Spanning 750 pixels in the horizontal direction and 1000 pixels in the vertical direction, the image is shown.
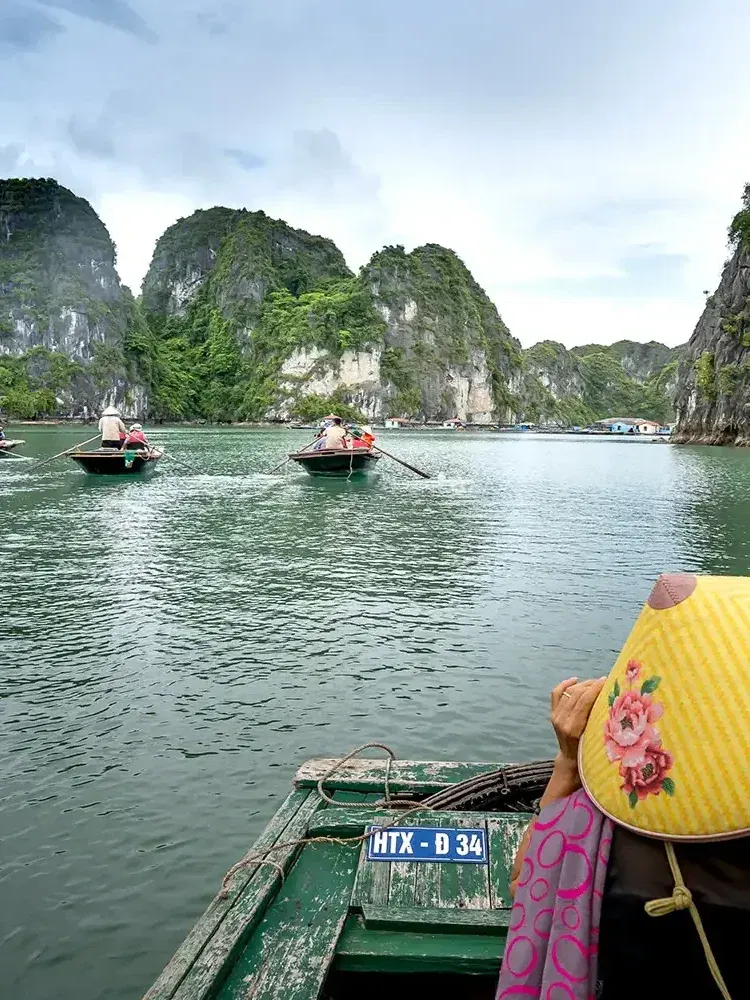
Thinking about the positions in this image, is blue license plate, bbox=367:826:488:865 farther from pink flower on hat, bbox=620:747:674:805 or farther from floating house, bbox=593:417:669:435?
floating house, bbox=593:417:669:435

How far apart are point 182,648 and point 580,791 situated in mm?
7199

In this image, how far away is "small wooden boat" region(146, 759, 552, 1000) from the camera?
2396 mm

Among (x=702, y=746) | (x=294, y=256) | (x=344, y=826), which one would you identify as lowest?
(x=344, y=826)

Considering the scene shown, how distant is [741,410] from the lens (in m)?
59.0

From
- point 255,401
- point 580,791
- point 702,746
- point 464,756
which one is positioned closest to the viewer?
point 702,746

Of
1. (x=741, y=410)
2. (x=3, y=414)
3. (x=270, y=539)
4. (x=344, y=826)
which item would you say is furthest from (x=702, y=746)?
(x=3, y=414)

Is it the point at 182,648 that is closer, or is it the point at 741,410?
the point at 182,648

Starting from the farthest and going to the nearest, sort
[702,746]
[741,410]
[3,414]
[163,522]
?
[3,414]
[741,410]
[163,522]
[702,746]

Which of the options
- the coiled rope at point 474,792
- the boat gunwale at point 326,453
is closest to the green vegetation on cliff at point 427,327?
the boat gunwale at point 326,453

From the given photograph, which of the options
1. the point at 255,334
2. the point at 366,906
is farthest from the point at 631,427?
the point at 366,906

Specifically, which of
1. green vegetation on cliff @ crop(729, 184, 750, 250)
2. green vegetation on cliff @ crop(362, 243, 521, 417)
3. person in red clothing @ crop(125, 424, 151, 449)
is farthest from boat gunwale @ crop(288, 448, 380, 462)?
green vegetation on cliff @ crop(362, 243, 521, 417)

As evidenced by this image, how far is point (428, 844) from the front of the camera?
2988mm

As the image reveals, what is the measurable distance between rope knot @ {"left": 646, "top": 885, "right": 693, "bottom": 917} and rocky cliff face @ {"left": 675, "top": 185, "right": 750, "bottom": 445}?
62475 millimetres

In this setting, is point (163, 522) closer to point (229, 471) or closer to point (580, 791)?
point (229, 471)
